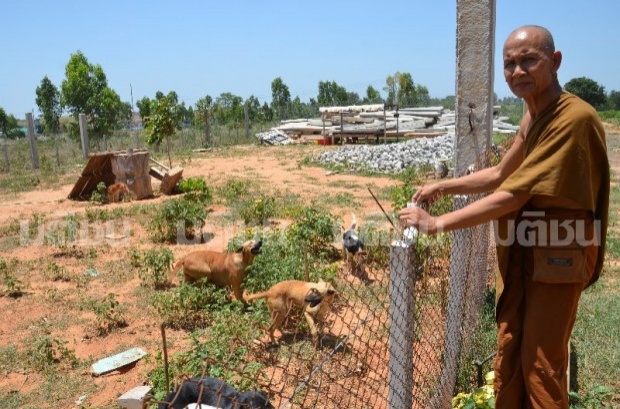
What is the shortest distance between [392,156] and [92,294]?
13.1 meters

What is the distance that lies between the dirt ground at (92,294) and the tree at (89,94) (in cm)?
1186

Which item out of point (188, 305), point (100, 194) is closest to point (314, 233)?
point (188, 305)

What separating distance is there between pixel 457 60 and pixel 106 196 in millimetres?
10102

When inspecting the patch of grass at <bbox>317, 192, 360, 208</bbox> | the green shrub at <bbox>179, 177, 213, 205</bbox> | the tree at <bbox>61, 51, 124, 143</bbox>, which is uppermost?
the tree at <bbox>61, 51, 124, 143</bbox>

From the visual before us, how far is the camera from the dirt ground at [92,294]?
182 inches

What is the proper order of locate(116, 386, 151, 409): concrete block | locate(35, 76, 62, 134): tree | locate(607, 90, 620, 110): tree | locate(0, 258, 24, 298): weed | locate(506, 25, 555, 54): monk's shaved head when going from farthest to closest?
locate(607, 90, 620, 110): tree → locate(35, 76, 62, 134): tree → locate(0, 258, 24, 298): weed → locate(116, 386, 151, 409): concrete block → locate(506, 25, 555, 54): monk's shaved head

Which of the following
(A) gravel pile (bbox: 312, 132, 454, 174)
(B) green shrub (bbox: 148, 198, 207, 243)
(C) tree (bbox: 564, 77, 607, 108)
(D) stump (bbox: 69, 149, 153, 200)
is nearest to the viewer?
(B) green shrub (bbox: 148, 198, 207, 243)

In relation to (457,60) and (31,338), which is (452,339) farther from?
(31,338)

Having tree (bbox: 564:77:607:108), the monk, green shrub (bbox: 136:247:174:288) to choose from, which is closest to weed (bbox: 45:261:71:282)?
green shrub (bbox: 136:247:174:288)

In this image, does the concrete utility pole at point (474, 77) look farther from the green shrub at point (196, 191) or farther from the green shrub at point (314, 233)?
the green shrub at point (196, 191)

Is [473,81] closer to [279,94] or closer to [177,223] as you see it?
[177,223]

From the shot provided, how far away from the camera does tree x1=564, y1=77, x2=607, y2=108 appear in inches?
2107

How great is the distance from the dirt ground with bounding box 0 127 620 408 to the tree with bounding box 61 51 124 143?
11.9 meters

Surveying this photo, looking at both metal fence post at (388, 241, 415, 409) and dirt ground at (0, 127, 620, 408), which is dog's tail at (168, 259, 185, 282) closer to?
dirt ground at (0, 127, 620, 408)
